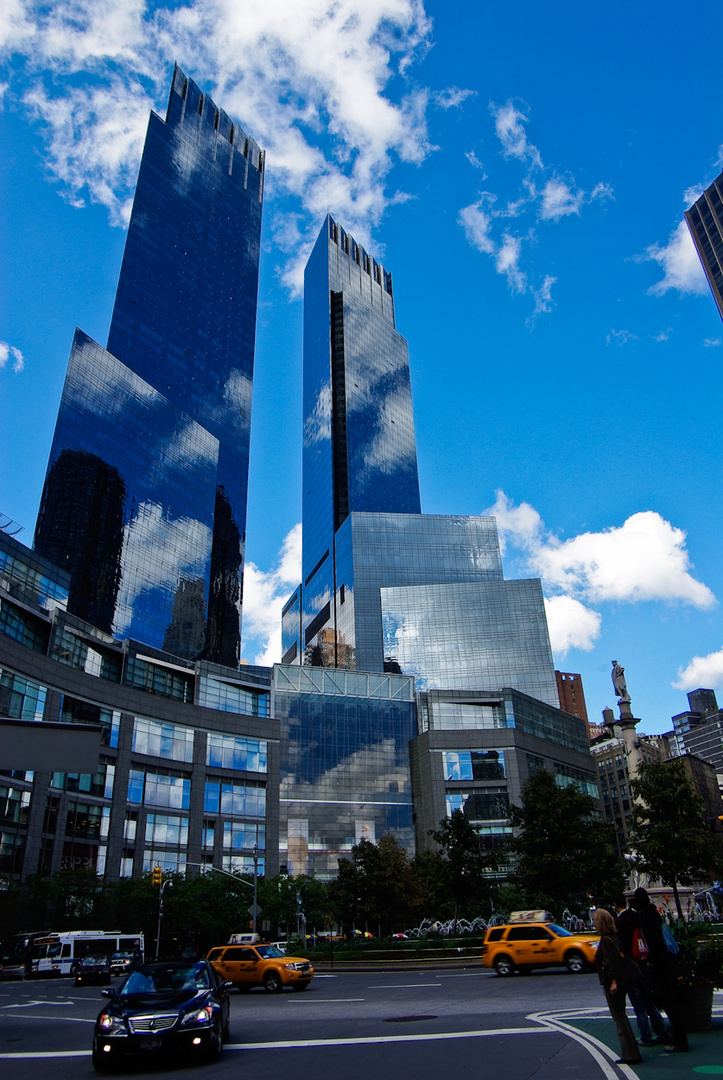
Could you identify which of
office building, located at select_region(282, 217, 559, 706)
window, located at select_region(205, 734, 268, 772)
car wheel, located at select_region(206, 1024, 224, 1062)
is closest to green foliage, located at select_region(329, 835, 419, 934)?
window, located at select_region(205, 734, 268, 772)

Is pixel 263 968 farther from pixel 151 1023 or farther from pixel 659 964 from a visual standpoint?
pixel 659 964

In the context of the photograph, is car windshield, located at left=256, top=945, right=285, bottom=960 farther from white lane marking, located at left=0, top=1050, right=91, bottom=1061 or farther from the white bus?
the white bus

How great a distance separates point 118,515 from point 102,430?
15.6m

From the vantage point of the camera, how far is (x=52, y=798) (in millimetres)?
71938

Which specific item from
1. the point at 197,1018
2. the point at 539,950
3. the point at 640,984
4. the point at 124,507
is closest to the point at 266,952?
the point at 539,950

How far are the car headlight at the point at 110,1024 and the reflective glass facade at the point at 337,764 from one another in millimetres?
87161

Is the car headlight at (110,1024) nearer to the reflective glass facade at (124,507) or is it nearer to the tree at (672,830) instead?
the tree at (672,830)

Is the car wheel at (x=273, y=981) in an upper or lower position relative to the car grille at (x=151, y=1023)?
lower

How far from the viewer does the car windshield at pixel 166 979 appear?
495 inches

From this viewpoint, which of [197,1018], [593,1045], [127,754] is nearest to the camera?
[593,1045]

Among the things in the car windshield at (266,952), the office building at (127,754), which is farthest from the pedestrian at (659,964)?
the office building at (127,754)

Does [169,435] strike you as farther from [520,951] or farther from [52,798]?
[520,951]

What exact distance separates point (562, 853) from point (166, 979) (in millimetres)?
38879

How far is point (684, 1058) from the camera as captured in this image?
10.1 m
